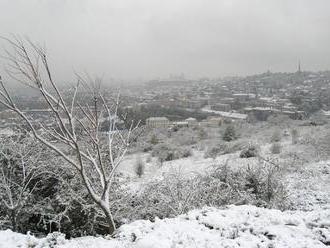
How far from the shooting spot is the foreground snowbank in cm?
534

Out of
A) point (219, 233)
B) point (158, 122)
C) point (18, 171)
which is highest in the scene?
point (219, 233)

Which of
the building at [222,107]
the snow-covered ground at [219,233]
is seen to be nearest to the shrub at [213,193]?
the snow-covered ground at [219,233]

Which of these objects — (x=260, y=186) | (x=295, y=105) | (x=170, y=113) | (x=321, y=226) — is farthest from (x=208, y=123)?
(x=321, y=226)

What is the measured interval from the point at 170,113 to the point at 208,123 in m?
11.0

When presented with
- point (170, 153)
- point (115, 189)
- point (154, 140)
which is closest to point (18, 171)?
point (115, 189)

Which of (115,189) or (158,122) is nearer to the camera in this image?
(115,189)

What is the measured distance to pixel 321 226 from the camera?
590cm

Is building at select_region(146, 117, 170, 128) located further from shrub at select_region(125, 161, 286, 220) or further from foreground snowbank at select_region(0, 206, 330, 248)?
foreground snowbank at select_region(0, 206, 330, 248)

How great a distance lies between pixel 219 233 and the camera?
5727 millimetres

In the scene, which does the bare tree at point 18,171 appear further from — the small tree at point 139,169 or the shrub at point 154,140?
the shrub at point 154,140

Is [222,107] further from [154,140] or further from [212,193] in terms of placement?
[212,193]

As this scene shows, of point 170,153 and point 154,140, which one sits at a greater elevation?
point 170,153

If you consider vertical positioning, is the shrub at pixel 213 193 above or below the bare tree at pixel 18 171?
below

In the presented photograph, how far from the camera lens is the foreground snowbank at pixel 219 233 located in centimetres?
534
